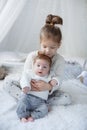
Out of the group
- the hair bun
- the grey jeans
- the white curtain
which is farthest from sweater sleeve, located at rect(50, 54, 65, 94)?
the white curtain

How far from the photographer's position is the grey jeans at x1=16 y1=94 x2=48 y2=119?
1.63 m

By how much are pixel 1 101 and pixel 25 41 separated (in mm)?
1258

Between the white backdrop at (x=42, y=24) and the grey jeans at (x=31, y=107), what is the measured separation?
1208mm

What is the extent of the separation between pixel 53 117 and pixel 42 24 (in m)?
1.47

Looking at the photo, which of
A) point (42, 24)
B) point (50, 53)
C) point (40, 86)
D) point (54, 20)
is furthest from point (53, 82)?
point (42, 24)

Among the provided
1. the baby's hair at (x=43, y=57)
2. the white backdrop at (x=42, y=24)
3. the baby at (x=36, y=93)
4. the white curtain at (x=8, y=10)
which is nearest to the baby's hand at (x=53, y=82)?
the baby at (x=36, y=93)

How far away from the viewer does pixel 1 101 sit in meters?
1.78

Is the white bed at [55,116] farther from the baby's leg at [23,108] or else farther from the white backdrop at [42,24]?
the white backdrop at [42,24]

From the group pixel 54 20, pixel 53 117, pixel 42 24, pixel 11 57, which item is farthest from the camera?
pixel 42 24

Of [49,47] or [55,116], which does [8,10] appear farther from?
[55,116]

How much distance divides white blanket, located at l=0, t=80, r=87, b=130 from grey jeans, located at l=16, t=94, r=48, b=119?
35 millimetres

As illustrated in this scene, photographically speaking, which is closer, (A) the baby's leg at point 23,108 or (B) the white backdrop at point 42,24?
(A) the baby's leg at point 23,108

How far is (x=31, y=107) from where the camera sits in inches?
67.3

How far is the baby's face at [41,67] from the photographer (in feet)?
5.57
